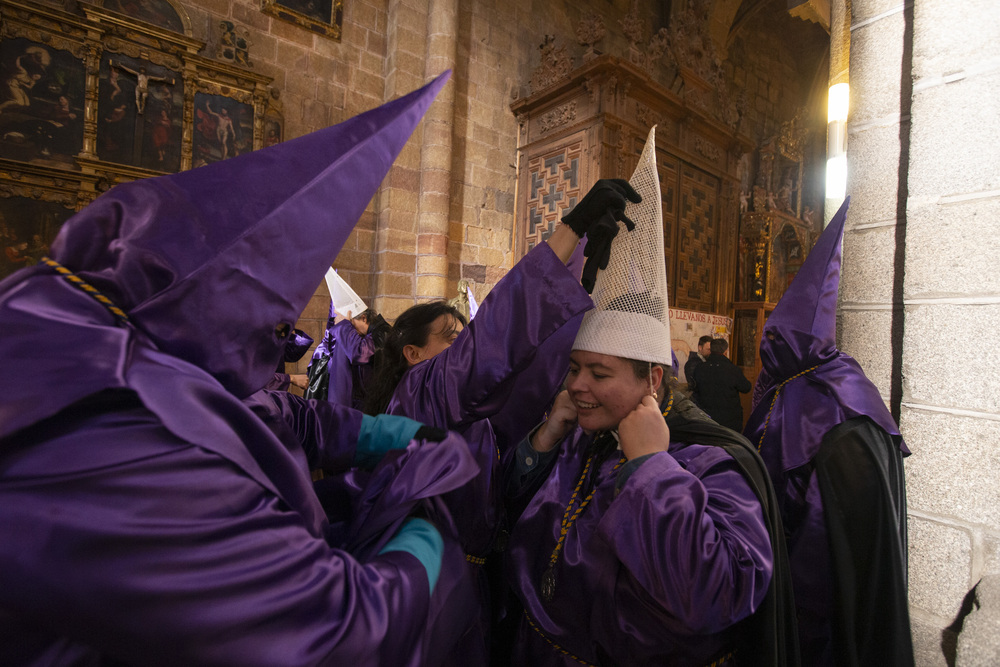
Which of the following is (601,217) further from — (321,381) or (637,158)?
(637,158)

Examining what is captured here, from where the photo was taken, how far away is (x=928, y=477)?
5.90ft

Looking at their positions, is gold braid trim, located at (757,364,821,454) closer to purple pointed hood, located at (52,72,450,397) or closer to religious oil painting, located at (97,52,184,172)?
purple pointed hood, located at (52,72,450,397)

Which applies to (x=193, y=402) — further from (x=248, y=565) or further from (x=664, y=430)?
(x=664, y=430)

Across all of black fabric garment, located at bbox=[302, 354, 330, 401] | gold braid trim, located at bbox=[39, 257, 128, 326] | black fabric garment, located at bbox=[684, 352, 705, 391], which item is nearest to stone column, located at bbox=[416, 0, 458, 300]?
black fabric garment, located at bbox=[302, 354, 330, 401]

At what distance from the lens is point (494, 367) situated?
1.39 metres

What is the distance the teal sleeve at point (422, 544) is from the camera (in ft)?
2.74

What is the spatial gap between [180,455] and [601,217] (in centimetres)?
111

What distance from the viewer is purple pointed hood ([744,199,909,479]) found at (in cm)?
174

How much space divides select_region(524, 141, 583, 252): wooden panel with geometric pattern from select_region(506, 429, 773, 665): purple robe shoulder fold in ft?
16.9

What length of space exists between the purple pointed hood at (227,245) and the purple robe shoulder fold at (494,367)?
606mm

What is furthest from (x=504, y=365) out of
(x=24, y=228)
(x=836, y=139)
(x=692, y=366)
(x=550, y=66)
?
(x=550, y=66)

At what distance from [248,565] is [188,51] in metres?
5.94

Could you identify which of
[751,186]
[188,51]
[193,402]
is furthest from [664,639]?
[751,186]

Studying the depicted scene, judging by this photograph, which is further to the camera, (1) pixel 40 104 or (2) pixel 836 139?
(1) pixel 40 104
